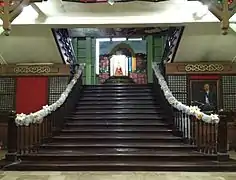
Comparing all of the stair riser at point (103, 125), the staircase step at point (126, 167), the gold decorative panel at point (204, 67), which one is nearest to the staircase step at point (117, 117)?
the stair riser at point (103, 125)

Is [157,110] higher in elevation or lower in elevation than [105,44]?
lower

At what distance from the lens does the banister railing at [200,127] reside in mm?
6180

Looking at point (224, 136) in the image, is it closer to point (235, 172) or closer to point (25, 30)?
point (235, 172)

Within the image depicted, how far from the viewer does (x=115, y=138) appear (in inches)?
287

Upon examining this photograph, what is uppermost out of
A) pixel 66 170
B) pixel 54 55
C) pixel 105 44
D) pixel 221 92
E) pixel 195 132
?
pixel 105 44

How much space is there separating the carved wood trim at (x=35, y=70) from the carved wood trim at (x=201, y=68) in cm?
288

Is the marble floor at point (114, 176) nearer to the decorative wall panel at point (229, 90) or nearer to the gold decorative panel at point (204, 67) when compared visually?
the decorative wall panel at point (229, 90)

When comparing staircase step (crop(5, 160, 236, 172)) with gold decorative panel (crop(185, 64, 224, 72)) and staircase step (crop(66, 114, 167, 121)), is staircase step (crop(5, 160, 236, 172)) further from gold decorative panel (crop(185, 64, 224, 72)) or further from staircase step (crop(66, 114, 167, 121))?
gold decorative panel (crop(185, 64, 224, 72))

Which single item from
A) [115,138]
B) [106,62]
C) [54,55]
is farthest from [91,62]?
[115,138]

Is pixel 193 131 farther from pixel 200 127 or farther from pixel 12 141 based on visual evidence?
pixel 12 141

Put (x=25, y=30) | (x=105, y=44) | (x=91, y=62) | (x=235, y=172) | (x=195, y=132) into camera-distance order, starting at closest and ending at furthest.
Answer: (x=235, y=172)
(x=195, y=132)
(x=25, y=30)
(x=91, y=62)
(x=105, y=44)

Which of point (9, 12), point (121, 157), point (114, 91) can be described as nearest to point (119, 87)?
point (114, 91)

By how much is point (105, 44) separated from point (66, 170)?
9.55 metres

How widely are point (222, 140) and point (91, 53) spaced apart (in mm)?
8470
